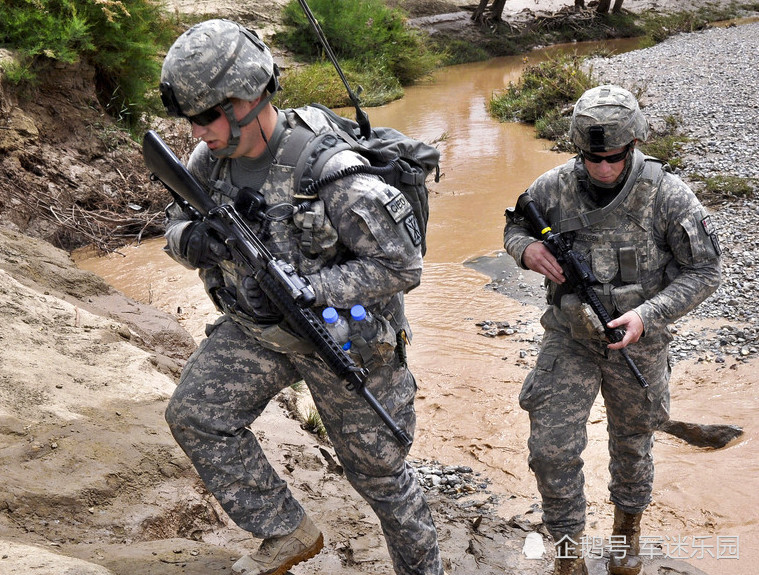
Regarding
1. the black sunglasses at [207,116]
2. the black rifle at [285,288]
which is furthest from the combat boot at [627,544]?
the black sunglasses at [207,116]

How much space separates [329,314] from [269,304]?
0.75 feet

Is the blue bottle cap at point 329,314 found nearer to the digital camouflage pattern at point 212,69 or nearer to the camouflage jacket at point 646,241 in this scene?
the digital camouflage pattern at point 212,69

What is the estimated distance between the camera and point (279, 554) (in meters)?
2.96

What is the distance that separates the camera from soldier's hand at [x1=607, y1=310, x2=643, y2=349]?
3154mm

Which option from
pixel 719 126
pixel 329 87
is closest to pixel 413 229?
pixel 719 126

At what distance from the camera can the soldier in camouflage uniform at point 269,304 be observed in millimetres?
2682

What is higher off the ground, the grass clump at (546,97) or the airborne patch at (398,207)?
the airborne patch at (398,207)

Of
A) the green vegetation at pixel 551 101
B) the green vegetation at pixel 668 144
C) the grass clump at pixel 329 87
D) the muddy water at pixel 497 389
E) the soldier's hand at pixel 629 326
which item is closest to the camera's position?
the soldier's hand at pixel 629 326

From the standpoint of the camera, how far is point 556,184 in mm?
3510

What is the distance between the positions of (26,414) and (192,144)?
6891mm

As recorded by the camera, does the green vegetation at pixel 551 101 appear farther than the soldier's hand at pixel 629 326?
Yes

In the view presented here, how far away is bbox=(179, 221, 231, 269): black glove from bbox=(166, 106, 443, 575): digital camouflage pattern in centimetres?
6

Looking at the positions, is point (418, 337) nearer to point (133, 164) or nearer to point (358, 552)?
point (358, 552)

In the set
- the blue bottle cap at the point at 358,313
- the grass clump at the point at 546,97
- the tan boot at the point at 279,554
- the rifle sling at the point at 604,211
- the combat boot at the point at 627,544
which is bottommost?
the combat boot at the point at 627,544
